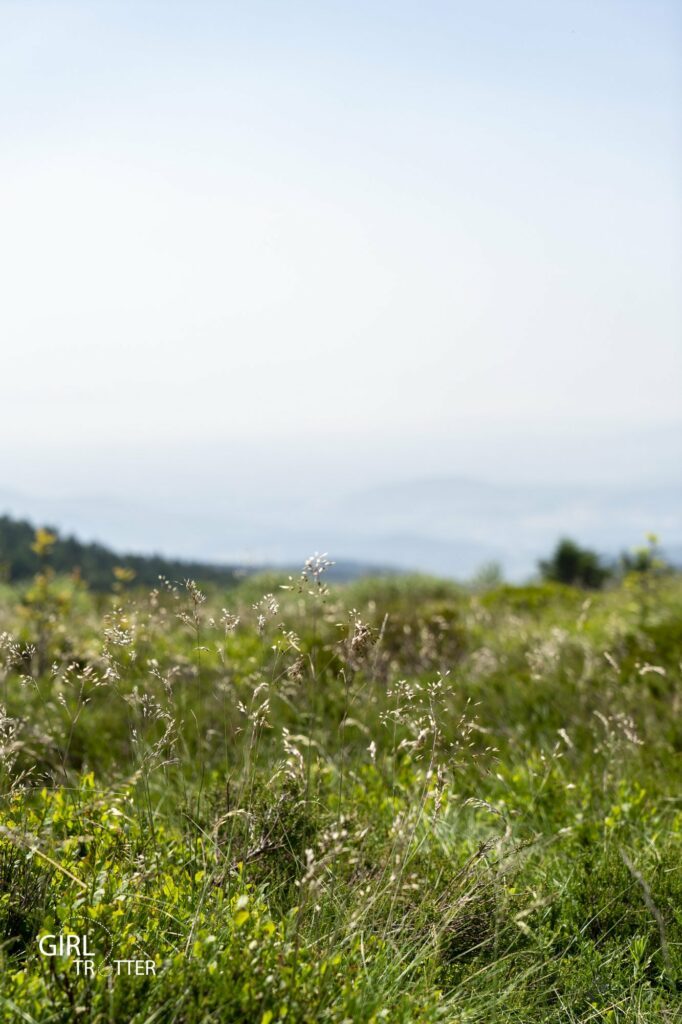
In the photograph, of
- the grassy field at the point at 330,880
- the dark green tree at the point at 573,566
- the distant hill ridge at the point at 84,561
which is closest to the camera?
the grassy field at the point at 330,880

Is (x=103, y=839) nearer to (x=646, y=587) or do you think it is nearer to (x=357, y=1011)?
(x=357, y=1011)

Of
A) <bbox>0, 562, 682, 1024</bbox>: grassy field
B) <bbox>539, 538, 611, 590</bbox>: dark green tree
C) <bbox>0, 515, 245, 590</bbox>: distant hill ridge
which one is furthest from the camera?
<bbox>539, 538, 611, 590</bbox>: dark green tree

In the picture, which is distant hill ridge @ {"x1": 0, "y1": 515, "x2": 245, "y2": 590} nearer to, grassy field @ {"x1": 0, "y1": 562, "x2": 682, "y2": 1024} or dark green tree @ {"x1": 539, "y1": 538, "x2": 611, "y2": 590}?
dark green tree @ {"x1": 539, "y1": 538, "x2": 611, "y2": 590}

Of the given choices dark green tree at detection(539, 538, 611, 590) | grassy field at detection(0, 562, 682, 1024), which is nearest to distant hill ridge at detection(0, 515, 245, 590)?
dark green tree at detection(539, 538, 611, 590)

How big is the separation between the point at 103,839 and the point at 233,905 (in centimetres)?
62

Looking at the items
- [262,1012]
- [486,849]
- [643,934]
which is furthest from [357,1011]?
[643,934]

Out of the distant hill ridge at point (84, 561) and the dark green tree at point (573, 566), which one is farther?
the dark green tree at point (573, 566)

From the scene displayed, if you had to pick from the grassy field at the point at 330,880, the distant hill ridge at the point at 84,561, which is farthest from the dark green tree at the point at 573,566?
the grassy field at the point at 330,880

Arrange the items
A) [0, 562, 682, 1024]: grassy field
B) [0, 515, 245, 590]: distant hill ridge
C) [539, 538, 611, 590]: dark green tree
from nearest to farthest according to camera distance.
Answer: [0, 562, 682, 1024]: grassy field → [0, 515, 245, 590]: distant hill ridge → [539, 538, 611, 590]: dark green tree

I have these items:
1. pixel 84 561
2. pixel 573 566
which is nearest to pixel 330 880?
pixel 573 566

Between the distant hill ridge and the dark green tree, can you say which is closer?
the distant hill ridge

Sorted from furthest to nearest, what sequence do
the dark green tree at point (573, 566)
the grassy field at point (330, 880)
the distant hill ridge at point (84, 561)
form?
the dark green tree at point (573, 566)
the distant hill ridge at point (84, 561)
the grassy field at point (330, 880)

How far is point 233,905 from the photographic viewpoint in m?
2.69

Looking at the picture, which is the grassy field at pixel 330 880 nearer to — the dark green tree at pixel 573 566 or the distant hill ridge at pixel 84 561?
the distant hill ridge at pixel 84 561
